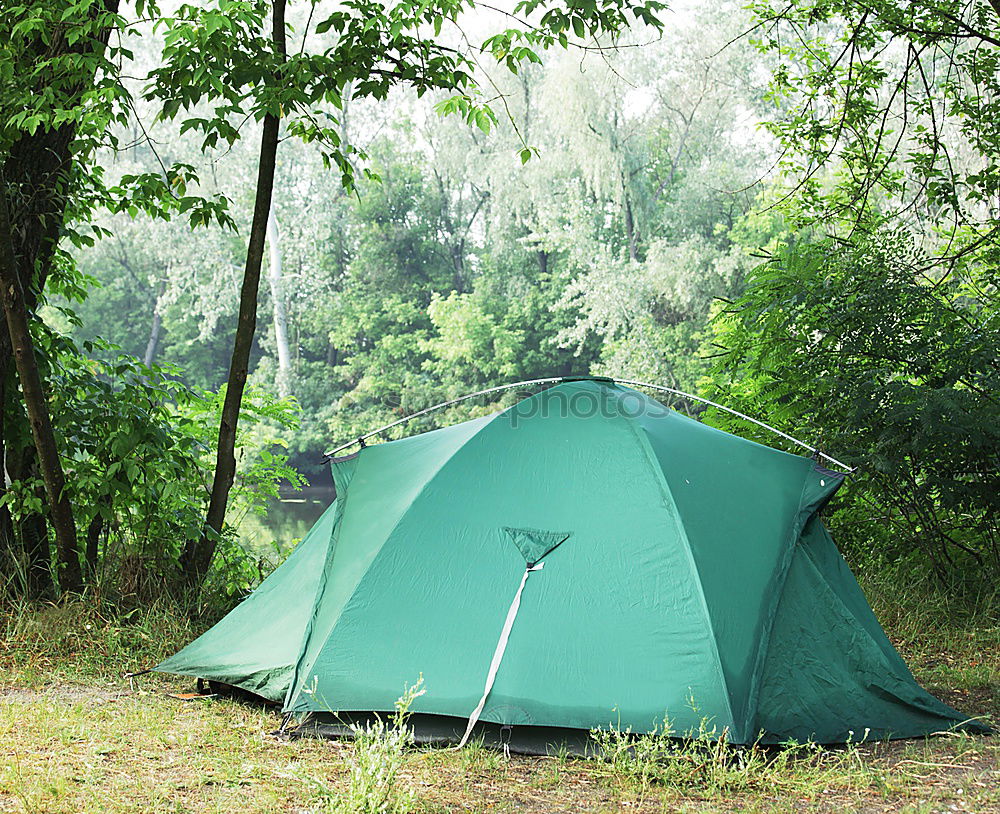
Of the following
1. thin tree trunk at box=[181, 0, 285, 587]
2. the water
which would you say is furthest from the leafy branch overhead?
the water

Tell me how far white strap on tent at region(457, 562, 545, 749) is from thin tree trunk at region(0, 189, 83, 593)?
7.91 ft

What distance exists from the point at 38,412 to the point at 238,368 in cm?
99

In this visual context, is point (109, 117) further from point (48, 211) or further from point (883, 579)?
point (883, 579)

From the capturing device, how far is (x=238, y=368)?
16.2ft

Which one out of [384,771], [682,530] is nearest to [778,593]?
[682,530]

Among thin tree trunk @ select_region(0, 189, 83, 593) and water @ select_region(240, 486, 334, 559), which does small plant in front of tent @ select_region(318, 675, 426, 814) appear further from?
water @ select_region(240, 486, 334, 559)

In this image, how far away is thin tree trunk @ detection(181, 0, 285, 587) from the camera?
15.8 ft

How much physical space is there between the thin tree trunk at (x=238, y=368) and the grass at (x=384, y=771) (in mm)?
1255

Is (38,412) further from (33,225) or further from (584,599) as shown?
(584,599)

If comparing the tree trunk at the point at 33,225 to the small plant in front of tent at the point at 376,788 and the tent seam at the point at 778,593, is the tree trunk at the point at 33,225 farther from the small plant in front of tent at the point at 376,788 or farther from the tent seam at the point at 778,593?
the tent seam at the point at 778,593

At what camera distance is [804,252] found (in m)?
5.69

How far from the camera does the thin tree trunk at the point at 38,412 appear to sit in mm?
4203

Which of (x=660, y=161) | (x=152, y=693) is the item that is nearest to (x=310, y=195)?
(x=660, y=161)

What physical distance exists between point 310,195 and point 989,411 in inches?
908
